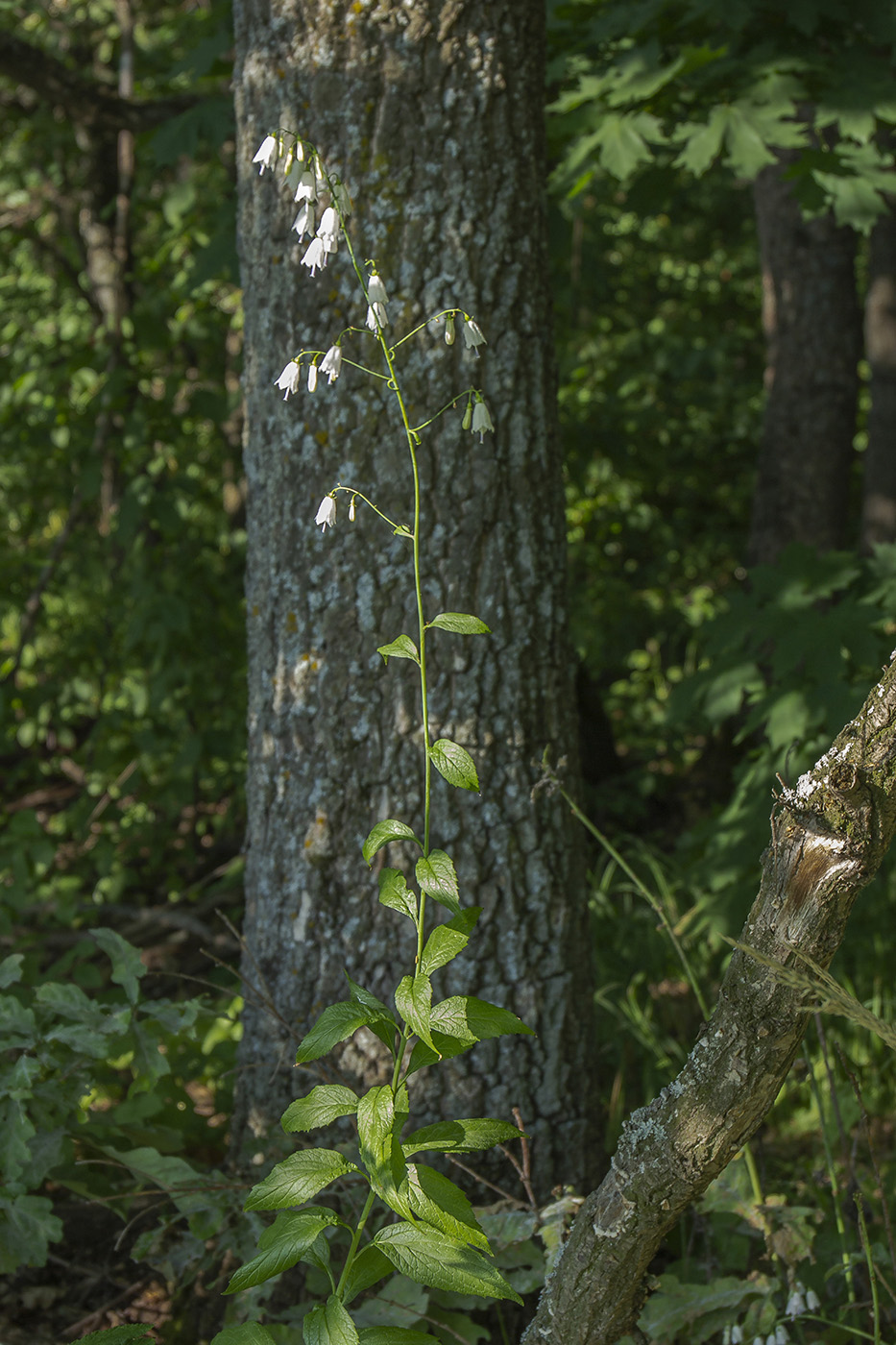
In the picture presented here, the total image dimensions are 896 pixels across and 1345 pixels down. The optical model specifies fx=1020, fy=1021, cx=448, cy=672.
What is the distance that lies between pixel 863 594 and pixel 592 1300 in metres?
2.14

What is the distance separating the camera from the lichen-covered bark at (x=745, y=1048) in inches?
42.5

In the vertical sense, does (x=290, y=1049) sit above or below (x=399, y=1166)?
below

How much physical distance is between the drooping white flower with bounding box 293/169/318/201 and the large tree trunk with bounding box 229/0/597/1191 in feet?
1.45

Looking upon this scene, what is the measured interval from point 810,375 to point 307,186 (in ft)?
10.9

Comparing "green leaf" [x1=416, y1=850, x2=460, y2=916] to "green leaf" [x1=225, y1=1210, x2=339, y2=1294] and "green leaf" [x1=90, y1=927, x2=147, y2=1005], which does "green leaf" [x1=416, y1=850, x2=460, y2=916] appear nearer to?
"green leaf" [x1=225, y1=1210, x2=339, y2=1294]

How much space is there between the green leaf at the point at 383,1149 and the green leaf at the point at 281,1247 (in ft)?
0.30

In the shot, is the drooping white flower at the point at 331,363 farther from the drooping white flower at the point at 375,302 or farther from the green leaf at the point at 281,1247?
the green leaf at the point at 281,1247

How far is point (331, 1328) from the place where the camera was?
3.91 ft

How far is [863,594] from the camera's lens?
2.89 meters

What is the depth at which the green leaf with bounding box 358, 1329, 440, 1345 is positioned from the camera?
3.98ft

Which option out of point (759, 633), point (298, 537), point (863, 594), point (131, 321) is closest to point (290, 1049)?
point (298, 537)

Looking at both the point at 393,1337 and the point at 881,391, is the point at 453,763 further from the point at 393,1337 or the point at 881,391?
the point at 881,391

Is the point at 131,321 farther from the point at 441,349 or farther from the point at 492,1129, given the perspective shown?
the point at 492,1129

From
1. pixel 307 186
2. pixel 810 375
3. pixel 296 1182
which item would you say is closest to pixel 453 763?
pixel 296 1182
